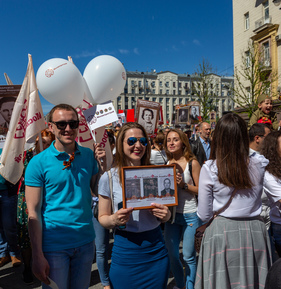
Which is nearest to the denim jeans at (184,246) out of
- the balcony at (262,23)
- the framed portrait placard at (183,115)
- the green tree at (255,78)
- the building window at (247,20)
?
the framed portrait placard at (183,115)

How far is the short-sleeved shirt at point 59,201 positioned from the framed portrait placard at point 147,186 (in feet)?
1.49

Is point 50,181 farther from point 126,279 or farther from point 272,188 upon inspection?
point 272,188

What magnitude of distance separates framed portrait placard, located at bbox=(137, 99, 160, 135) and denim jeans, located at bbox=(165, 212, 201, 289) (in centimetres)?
273

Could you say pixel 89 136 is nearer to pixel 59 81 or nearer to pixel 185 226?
pixel 59 81

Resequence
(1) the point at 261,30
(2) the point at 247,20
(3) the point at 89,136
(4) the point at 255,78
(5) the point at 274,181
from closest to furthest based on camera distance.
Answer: (5) the point at 274,181, (3) the point at 89,136, (4) the point at 255,78, (1) the point at 261,30, (2) the point at 247,20

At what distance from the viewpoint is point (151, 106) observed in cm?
594

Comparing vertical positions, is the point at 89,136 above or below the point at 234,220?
above

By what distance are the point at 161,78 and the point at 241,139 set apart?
95921 mm

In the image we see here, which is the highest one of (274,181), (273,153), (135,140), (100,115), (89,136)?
(100,115)

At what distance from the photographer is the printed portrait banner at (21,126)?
10.9 feet

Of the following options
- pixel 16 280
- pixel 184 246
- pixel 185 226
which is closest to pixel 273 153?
pixel 185 226

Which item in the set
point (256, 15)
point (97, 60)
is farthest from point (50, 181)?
point (256, 15)

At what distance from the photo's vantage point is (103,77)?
3.95 metres

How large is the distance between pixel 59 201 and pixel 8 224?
2.90 m
